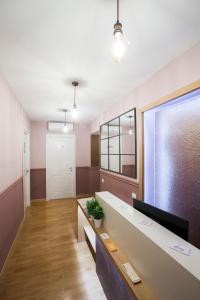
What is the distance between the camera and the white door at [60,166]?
491 cm

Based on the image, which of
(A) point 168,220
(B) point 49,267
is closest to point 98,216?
(A) point 168,220

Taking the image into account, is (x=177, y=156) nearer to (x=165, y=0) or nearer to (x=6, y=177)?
(x=165, y=0)

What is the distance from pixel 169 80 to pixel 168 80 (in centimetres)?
2

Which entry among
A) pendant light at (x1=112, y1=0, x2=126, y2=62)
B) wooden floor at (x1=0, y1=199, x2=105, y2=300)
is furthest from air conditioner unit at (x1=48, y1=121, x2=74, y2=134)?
pendant light at (x1=112, y1=0, x2=126, y2=62)

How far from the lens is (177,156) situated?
196 cm

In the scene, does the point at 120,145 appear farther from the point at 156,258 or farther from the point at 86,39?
the point at 156,258

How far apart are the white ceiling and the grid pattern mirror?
2.50 feet

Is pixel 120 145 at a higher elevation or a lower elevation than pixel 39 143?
lower

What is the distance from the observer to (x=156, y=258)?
2.81ft

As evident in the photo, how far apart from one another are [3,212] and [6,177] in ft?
1.54

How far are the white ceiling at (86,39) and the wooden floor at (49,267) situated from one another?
2521mm

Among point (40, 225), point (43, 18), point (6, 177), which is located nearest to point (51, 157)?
point (40, 225)

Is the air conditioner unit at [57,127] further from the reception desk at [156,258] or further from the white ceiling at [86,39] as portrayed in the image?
the reception desk at [156,258]

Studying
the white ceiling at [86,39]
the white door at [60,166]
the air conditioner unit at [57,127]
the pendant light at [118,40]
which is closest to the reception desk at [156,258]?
the pendant light at [118,40]
